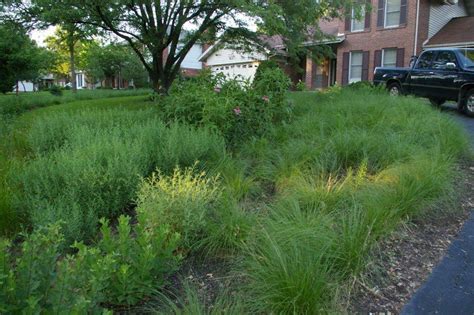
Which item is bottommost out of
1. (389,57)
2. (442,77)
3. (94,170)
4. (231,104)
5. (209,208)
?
(209,208)

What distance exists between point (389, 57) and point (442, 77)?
461 inches

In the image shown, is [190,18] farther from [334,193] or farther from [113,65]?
[113,65]

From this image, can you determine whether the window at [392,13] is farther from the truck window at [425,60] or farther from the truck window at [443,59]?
the truck window at [443,59]

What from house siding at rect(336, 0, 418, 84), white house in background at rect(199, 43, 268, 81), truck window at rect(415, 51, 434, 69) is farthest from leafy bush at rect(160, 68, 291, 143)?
white house in background at rect(199, 43, 268, 81)

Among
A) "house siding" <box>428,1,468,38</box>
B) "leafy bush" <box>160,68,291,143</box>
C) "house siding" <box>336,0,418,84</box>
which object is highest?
"house siding" <box>428,1,468,38</box>

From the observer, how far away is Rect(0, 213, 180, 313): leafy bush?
1.87 m

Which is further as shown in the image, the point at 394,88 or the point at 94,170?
the point at 394,88

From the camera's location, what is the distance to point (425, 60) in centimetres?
1308

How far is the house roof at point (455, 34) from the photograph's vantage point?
808 inches

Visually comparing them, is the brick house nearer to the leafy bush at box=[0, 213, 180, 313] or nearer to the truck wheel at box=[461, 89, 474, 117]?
the truck wheel at box=[461, 89, 474, 117]

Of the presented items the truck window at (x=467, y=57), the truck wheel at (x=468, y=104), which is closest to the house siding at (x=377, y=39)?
the truck window at (x=467, y=57)

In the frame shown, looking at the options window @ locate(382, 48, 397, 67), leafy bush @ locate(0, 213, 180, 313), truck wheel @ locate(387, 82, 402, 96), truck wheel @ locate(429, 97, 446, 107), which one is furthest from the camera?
window @ locate(382, 48, 397, 67)

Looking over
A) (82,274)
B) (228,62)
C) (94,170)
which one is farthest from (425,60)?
(228,62)

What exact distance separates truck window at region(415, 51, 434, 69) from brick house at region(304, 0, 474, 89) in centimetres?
735
